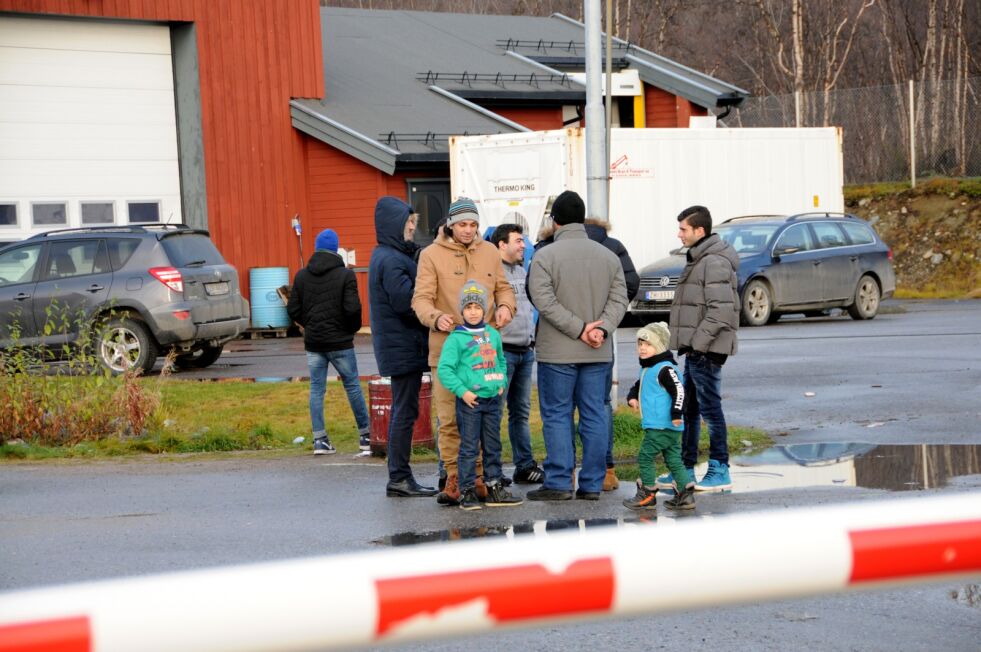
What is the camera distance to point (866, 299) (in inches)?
907

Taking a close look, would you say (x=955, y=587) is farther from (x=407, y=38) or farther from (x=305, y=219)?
(x=407, y=38)

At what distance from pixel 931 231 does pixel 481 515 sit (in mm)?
25013

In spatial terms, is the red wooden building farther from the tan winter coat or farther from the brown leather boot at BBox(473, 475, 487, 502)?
the brown leather boot at BBox(473, 475, 487, 502)

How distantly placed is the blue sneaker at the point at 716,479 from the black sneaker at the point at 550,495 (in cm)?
82

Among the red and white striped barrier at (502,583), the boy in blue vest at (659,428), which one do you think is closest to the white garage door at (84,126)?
the boy in blue vest at (659,428)

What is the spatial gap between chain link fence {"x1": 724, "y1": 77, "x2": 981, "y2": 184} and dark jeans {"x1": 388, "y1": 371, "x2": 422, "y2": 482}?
23.9 metres

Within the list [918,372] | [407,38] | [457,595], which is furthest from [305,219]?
[457,595]

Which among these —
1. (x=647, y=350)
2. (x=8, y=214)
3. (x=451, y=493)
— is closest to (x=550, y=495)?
(x=451, y=493)

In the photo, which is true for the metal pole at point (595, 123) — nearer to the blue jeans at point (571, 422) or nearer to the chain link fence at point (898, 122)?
the blue jeans at point (571, 422)

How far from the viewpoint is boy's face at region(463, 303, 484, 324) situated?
28.6 feet

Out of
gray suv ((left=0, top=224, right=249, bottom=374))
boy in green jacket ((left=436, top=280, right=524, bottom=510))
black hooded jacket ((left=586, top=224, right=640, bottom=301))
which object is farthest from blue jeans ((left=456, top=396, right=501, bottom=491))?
gray suv ((left=0, top=224, right=249, bottom=374))

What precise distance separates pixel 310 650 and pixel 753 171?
2399 centimetres

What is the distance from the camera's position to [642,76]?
1316 inches

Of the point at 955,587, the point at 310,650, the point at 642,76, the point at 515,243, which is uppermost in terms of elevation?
the point at 642,76
